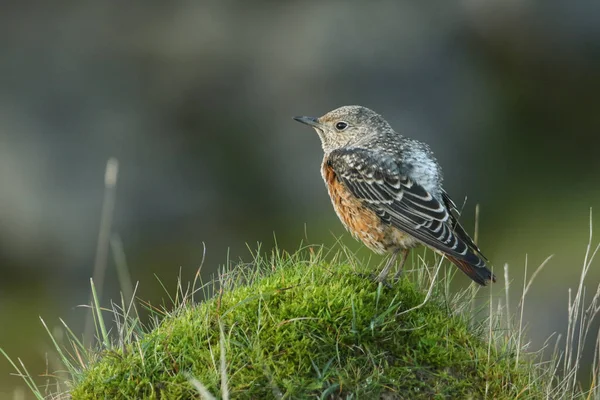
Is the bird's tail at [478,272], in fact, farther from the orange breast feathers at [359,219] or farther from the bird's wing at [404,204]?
the orange breast feathers at [359,219]

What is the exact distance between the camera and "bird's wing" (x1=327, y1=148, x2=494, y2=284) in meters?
5.55

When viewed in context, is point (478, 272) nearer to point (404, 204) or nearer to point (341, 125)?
point (404, 204)

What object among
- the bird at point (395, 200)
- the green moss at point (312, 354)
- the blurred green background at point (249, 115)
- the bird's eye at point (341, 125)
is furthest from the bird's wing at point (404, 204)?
the blurred green background at point (249, 115)

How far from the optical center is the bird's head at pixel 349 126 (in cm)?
→ 704

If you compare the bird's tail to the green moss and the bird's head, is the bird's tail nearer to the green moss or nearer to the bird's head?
the green moss

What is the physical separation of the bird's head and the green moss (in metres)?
2.33

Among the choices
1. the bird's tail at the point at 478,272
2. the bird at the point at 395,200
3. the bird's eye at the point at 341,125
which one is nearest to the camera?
the bird's tail at the point at 478,272

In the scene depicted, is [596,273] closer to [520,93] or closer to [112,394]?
[520,93]

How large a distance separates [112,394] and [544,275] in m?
7.21

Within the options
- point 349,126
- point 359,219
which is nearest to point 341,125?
point 349,126

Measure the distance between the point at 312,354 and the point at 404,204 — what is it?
1954mm

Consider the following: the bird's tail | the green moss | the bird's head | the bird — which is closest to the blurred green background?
the bird's head

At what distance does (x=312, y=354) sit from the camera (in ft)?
14.5

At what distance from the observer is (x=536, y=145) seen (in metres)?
13.8
